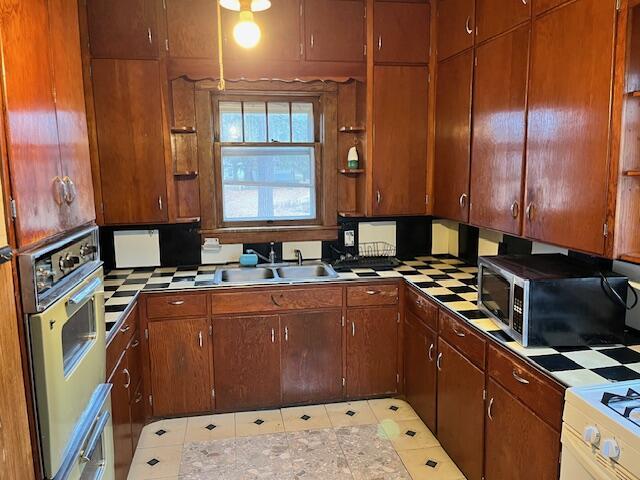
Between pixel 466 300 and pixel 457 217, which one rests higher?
pixel 457 217

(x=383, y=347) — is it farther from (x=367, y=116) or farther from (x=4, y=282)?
(x=4, y=282)

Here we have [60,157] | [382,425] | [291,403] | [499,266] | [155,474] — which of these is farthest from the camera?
[291,403]

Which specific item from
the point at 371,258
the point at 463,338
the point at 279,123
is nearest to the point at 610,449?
the point at 463,338

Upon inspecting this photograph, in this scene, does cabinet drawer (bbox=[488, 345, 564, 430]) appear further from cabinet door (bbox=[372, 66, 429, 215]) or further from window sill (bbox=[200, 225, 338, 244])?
window sill (bbox=[200, 225, 338, 244])

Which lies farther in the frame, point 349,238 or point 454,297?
point 349,238

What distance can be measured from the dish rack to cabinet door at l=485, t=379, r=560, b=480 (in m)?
1.38

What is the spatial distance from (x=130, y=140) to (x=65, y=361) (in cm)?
187

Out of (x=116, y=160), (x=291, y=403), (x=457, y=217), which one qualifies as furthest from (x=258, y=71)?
(x=291, y=403)

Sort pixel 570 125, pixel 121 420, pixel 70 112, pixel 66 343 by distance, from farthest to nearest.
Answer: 1. pixel 121 420
2. pixel 570 125
3. pixel 70 112
4. pixel 66 343

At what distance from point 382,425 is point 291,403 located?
60 centimetres

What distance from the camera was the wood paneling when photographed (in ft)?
3.60

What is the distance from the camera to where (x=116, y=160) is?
3.03 m

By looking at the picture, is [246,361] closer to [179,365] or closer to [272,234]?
[179,365]

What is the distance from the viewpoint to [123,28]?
9.62 feet
